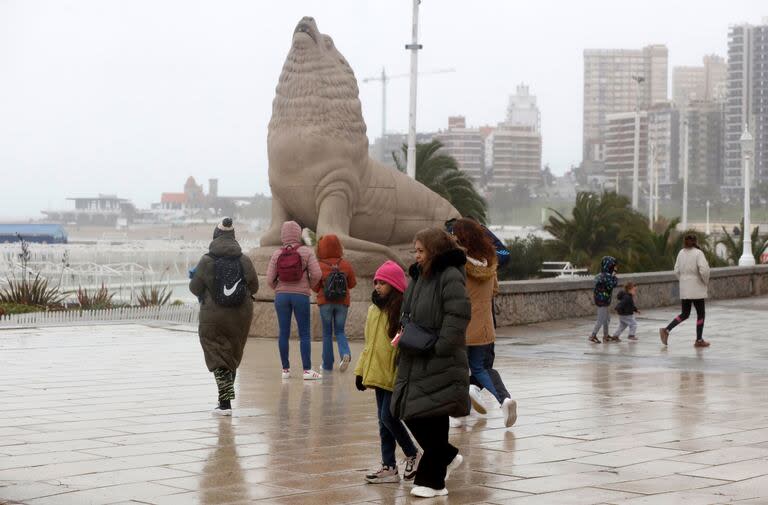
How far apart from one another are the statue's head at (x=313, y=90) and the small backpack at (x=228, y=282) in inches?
278

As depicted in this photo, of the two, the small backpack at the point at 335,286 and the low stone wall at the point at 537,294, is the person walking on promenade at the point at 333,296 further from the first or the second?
the low stone wall at the point at 537,294

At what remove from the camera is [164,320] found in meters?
20.8

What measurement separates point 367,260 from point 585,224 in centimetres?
2137

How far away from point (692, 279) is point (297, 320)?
21.6 ft

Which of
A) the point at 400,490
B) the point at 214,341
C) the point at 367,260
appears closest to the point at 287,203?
the point at 367,260

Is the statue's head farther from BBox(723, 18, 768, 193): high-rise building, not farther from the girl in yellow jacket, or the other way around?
BBox(723, 18, 768, 193): high-rise building

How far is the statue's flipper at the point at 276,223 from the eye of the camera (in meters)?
17.5

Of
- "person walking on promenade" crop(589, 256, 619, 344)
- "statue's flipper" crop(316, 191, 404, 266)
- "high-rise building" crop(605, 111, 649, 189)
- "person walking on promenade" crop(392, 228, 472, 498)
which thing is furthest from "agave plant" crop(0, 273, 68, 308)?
"high-rise building" crop(605, 111, 649, 189)

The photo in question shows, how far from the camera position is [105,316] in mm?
20844

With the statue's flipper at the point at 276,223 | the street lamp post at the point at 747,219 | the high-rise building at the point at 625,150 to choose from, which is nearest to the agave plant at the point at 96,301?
the statue's flipper at the point at 276,223

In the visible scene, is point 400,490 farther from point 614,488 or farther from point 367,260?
point 367,260

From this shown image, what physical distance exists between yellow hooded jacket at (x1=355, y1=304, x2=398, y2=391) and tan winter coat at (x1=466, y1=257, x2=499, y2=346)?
174 centimetres

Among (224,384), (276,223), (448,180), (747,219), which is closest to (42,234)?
(448,180)

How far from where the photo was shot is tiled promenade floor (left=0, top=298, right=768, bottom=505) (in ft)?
22.8
